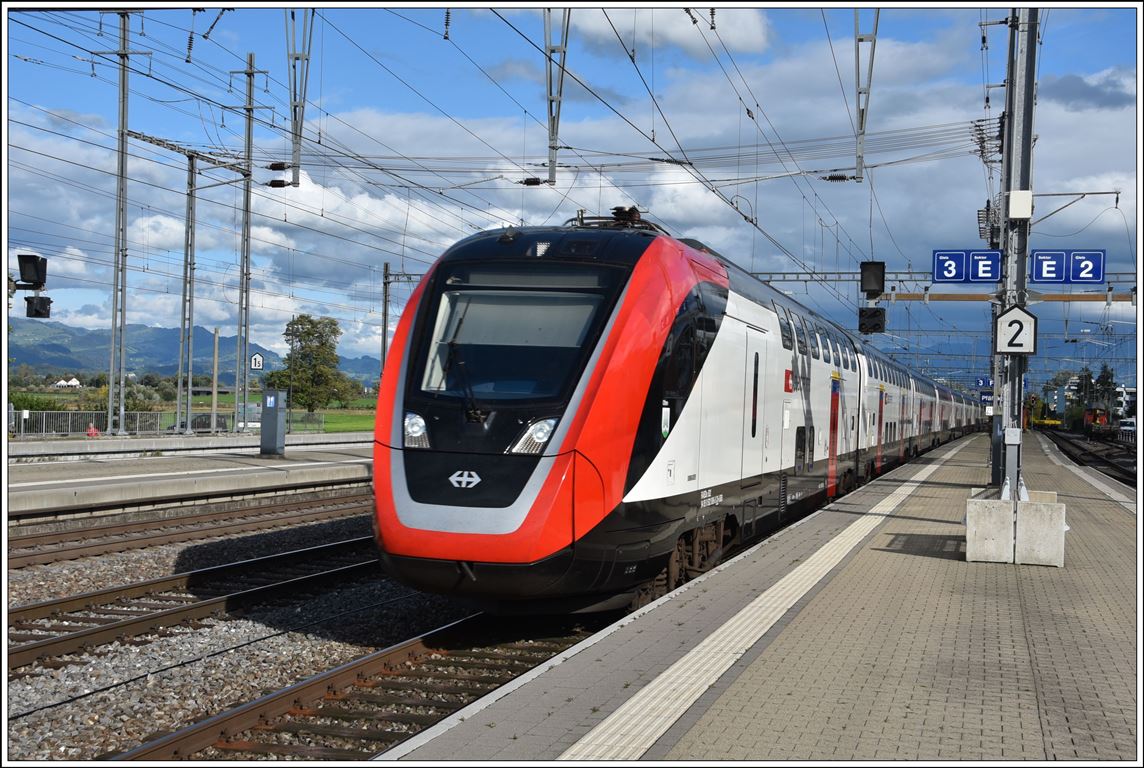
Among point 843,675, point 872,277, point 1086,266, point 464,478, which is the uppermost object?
point 872,277

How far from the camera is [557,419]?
28.0 ft

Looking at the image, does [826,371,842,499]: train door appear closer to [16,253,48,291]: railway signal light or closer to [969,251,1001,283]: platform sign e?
[969,251,1001,283]: platform sign e

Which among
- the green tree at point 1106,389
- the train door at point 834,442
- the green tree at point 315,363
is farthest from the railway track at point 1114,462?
the green tree at point 315,363

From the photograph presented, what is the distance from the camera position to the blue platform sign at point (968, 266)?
2002cm

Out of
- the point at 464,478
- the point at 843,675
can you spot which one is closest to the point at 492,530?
the point at 464,478

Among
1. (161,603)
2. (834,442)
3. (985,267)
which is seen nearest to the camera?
(161,603)

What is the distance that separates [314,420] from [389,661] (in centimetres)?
4636

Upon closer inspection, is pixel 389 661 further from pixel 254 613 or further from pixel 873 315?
pixel 873 315

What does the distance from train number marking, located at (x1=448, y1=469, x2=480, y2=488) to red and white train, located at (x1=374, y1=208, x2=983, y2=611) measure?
1cm

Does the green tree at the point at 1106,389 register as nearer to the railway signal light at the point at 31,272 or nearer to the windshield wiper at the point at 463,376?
the railway signal light at the point at 31,272

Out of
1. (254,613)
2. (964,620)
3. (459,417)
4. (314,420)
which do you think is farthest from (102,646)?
(314,420)

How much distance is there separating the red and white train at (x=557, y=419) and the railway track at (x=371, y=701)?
60 centimetres

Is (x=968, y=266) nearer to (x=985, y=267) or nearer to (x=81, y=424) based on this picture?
(x=985, y=267)

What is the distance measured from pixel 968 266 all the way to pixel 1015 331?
23.5ft
